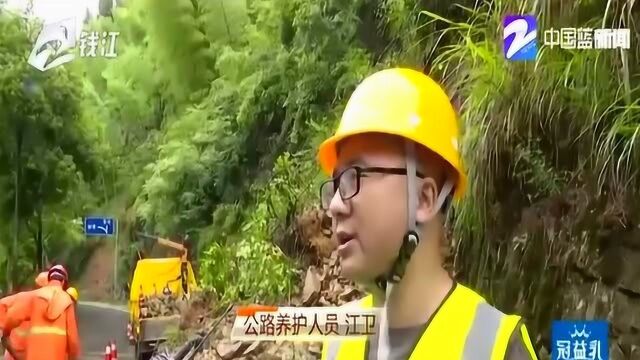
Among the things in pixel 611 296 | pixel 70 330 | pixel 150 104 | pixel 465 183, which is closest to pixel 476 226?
pixel 465 183

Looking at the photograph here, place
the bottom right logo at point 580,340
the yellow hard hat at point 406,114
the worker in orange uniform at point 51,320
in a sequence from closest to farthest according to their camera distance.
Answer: the yellow hard hat at point 406,114 → the bottom right logo at point 580,340 → the worker in orange uniform at point 51,320

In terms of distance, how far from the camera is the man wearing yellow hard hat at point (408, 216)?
1.71 meters

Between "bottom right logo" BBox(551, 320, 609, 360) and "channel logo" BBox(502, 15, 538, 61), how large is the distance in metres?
0.58

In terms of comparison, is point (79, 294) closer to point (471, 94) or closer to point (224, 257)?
point (224, 257)

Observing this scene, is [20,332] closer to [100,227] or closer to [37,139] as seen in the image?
[100,227]

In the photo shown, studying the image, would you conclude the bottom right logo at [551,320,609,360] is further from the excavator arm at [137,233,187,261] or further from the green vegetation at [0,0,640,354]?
the excavator arm at [137,233,187,261]

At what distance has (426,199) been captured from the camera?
1759 mm

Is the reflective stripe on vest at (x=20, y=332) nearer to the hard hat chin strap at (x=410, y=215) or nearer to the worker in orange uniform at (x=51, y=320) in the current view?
the worker in orange uniform at (x=51, y=320)

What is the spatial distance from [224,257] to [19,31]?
709mm

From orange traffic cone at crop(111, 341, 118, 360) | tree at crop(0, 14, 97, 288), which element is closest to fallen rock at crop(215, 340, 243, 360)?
orange traffic cone at crop(111, 341, 118, 360)

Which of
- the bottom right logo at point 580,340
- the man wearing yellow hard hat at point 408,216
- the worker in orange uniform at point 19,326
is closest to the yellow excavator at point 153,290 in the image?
the worker in orange uniform at point 19,326

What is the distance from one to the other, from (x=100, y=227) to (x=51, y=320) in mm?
239

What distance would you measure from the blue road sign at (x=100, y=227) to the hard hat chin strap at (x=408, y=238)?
2.10ft

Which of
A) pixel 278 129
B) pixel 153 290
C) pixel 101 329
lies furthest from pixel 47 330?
pixel 278 129
